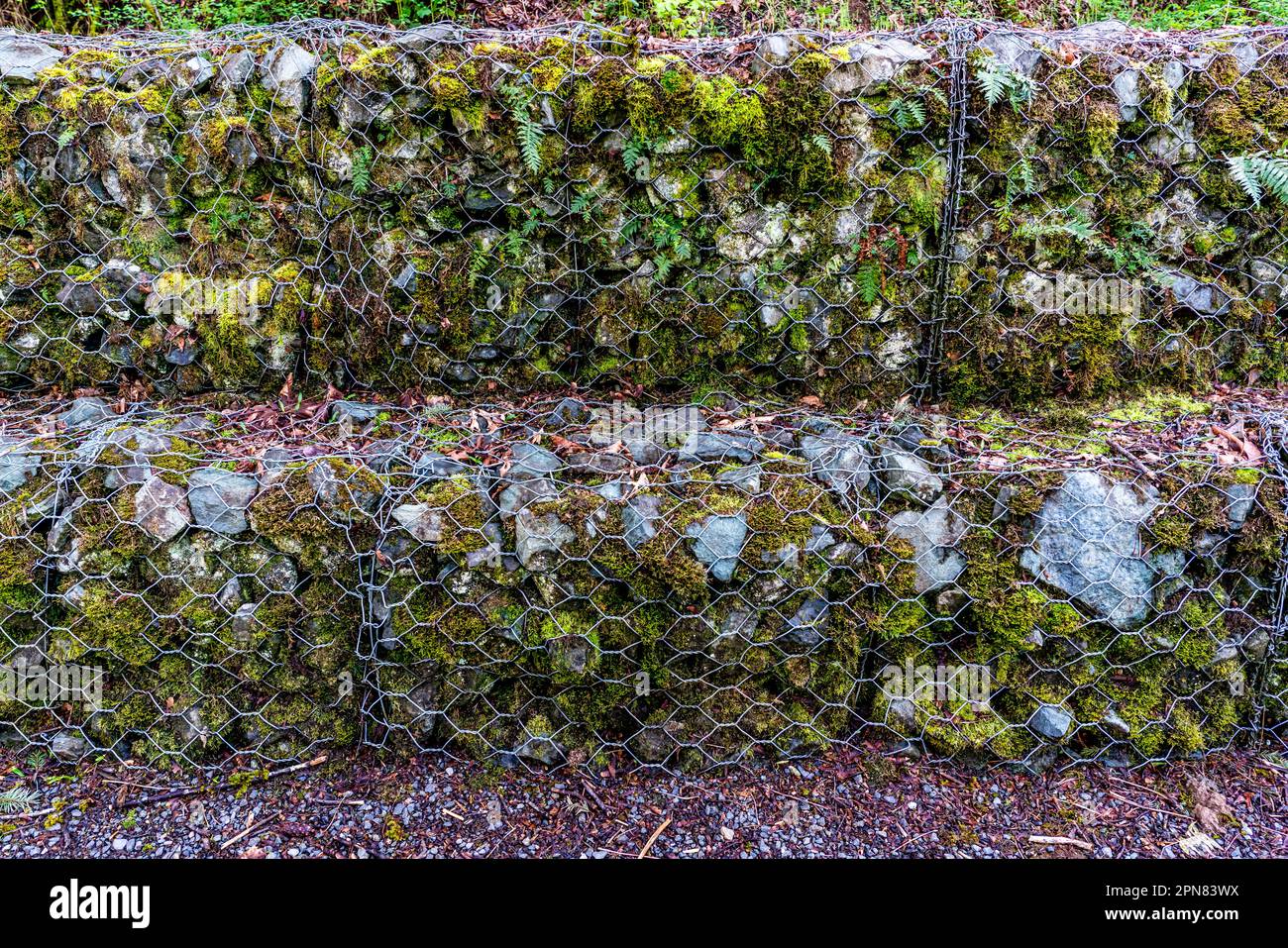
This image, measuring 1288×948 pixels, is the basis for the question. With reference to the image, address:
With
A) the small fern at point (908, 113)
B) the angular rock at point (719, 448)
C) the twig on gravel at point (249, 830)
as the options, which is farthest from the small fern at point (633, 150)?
the twig on gravel at point (249, 830)

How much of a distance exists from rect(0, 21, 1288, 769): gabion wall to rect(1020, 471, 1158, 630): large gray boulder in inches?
0.6

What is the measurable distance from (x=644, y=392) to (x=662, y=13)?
3401 millimetres

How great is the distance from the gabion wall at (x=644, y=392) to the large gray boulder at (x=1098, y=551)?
15 mm

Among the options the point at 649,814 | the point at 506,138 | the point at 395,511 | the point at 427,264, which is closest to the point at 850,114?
the point at 506,138

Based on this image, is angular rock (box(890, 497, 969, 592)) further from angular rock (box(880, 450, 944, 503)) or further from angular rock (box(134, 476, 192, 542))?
angular rock (box(134, 476, 192, 542))

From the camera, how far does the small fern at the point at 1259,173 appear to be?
342cm

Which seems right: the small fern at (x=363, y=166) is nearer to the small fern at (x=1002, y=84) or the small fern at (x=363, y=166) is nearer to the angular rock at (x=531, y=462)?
the angular rock at (x=531, y=462)

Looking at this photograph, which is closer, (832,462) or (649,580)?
(649,580)

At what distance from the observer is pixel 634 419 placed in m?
3.53

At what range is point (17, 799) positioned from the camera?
9.13 ft

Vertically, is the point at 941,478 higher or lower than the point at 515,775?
higher

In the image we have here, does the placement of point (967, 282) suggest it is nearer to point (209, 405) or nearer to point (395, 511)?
point (395, 511)
